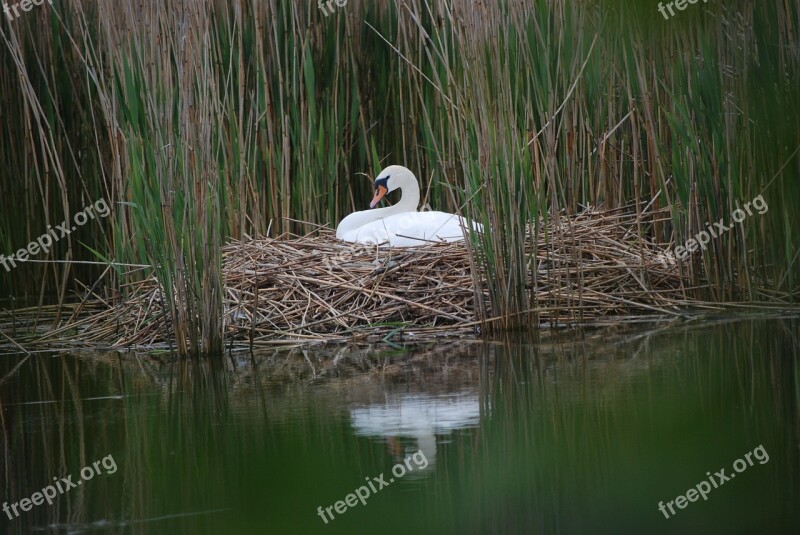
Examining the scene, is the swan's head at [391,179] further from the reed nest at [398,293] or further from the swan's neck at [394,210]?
the reed nest at [398,293]

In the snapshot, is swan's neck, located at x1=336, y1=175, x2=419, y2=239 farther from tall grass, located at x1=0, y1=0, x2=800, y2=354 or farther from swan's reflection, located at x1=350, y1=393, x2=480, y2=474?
swan's reflection, located at x1=350, y1=393, x2=480, y2=474

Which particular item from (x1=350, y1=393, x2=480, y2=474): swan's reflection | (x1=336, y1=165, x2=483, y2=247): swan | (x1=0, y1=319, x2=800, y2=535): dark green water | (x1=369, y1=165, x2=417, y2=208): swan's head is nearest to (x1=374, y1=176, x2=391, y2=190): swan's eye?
(x1=369, y1=165, x2=417, y2=208): swan's head

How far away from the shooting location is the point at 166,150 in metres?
5.32

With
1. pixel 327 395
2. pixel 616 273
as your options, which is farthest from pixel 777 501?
pixel 616 273

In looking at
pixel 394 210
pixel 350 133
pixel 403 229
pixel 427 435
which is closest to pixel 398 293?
pixel 403 229

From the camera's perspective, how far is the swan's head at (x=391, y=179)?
7.49 metres

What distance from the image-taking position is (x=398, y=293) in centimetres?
617

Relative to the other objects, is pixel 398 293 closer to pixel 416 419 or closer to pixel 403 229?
pixel 403 229

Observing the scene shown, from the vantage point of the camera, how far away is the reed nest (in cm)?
591

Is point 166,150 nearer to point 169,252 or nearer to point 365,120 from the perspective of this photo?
point 169,252

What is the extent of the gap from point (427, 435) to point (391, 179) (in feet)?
13.5

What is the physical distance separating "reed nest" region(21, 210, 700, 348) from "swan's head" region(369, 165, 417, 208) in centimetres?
96

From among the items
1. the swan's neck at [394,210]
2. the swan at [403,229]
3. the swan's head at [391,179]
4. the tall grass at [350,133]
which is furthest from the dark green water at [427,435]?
the swan's head at [391,179]

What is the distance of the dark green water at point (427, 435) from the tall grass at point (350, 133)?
0.52m
